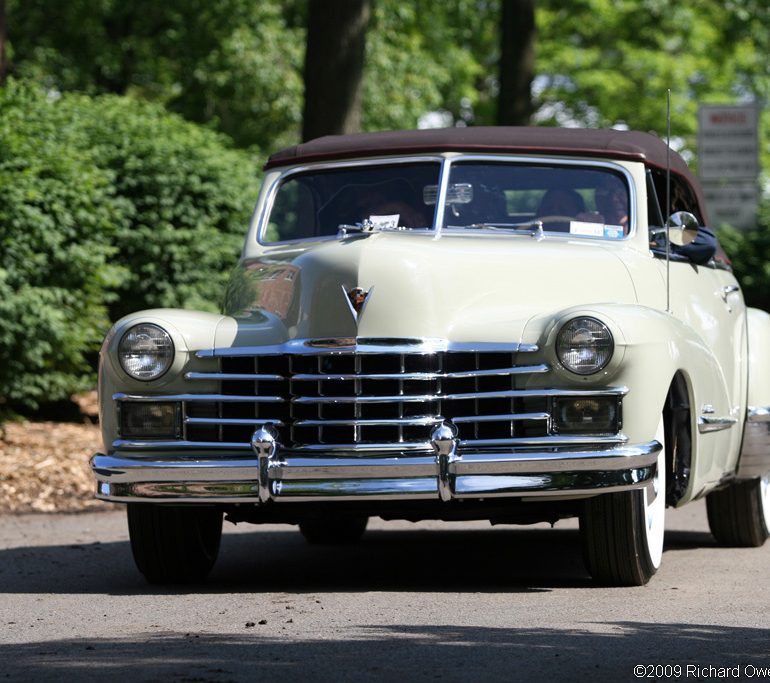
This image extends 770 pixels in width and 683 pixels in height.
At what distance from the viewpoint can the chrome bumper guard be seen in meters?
6.27

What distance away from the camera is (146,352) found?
668 centimetres

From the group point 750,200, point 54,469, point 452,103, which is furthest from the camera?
point 452,103

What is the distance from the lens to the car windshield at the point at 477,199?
25.4ft

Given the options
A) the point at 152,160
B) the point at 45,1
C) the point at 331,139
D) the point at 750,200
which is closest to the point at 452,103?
the point at 45,1

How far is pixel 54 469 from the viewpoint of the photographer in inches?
466

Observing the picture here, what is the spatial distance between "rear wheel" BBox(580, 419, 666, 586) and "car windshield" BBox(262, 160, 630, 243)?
1497 millimetres

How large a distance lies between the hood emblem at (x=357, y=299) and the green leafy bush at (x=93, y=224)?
5.75 metres

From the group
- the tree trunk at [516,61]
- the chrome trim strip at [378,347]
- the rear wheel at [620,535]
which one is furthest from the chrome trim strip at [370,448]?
the tree trunk at [516,61]

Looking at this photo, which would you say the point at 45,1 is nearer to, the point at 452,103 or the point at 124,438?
the point at 452,103

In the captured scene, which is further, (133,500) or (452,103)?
(452,103)

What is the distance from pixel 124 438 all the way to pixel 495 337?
5.38 feet

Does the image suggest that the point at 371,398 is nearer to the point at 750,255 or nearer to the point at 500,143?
the point at 500,143

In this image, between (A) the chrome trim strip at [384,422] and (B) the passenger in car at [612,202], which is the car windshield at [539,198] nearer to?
(B) the passenger in car at [612,202]

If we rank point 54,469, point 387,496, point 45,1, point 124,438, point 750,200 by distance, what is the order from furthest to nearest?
point 45,1, point 750,200, point 54,469, point 124,438, point 387,496
